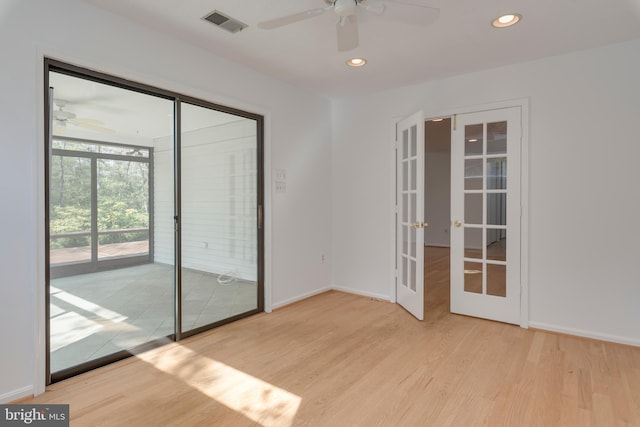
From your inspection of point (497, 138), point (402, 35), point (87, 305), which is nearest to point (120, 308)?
point (87, 305)

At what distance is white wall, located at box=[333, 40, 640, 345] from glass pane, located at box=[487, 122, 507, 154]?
228 mm

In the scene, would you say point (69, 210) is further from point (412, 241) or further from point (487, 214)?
point (487, 214)

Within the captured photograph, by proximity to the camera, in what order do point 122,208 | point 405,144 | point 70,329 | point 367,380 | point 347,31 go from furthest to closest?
point 405,144 < point 122,208 < point 70,329 < point 367,380 < point 347,31

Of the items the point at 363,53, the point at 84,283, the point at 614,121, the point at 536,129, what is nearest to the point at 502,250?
the point at 536,129

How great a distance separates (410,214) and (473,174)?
739 mm

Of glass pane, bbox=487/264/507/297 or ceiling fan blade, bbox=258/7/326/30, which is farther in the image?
glass pane, bbox=487/264/507/297

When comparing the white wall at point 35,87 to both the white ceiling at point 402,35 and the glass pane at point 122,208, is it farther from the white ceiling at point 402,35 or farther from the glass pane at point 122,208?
the glass pane at point 122,208

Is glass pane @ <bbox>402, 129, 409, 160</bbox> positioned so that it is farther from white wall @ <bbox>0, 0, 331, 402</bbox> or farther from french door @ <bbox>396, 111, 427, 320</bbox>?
white wall @ <bbox>0, 0, 331, 402</bbox>

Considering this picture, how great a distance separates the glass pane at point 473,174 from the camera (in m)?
3.43

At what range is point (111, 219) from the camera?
8.48ft

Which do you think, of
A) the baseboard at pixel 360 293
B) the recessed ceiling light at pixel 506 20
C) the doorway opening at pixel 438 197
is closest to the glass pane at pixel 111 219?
the baseboard at pixel 360 293

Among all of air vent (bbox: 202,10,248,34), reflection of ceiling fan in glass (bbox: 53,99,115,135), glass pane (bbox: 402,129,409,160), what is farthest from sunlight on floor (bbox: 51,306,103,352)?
glass pane (bbox: 402,129,409,160)

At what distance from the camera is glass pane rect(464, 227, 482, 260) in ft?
11.4

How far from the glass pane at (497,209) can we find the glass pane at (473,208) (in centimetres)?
9
